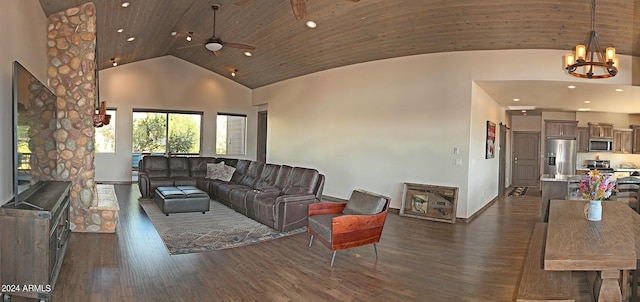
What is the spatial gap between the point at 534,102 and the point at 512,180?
4.51 m

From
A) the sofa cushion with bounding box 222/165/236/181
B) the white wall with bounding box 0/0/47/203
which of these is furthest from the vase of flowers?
the sofa cushion with bounding box 222/165/236/181

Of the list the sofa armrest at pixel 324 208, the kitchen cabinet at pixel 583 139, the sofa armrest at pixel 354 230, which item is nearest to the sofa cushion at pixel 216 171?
the sofa armrest at pixel 324 208

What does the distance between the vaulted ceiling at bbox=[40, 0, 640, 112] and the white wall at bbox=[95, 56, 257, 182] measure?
1.70 m

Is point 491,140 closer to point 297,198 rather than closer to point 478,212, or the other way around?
point 478,212

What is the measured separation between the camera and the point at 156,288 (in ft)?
11.6

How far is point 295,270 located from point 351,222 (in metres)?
0.81

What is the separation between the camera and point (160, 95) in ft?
37.8

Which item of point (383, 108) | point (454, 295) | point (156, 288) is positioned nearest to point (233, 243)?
point (156, 288)

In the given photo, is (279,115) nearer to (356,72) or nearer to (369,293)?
(356,72)

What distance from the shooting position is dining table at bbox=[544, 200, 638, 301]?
2.28 metres

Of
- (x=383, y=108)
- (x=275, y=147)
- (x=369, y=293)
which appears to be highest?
(x=383, y=108)

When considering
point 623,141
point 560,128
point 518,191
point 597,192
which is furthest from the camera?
point 560,128

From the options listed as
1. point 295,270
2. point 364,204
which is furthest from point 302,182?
point 295,270

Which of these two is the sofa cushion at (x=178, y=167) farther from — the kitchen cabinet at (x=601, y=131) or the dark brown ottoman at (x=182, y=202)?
the kitchen cabinet at (x=601, y=131)
